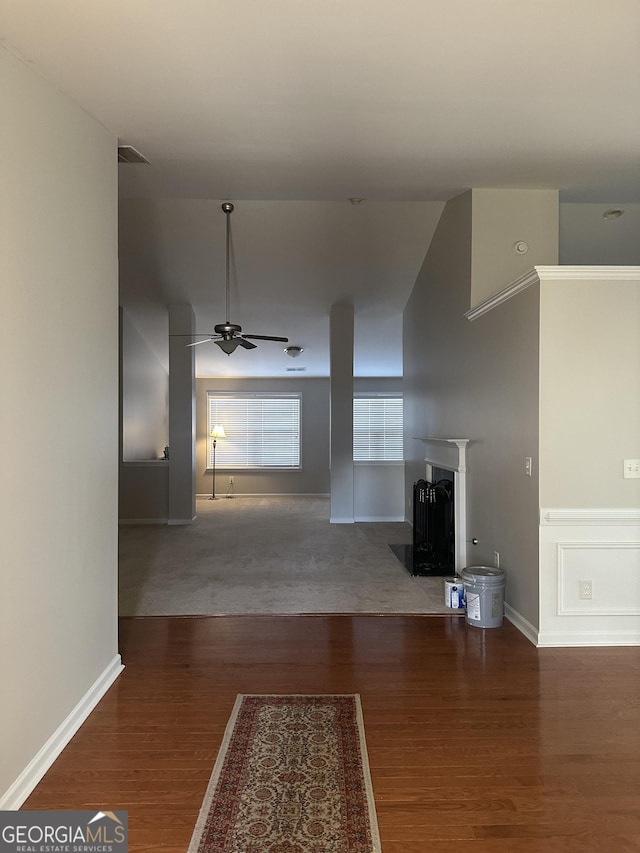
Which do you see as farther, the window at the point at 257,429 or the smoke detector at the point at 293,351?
the window at the point at 257,429

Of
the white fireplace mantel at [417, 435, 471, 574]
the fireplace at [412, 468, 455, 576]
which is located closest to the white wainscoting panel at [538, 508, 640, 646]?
the white fireplace mantel at [417, 435, 471, 574]

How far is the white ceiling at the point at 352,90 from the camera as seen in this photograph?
7.31ft

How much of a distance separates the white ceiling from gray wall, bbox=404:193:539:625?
968 millimetres

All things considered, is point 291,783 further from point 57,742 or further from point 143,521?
point 143,521

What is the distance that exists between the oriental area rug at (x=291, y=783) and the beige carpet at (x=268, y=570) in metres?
1.47

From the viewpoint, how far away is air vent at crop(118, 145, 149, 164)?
138 inches

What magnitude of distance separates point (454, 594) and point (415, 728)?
1.73 meters

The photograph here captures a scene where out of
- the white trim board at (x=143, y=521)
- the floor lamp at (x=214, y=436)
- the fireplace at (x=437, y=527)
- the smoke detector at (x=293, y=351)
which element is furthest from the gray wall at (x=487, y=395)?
the floor lamp at (x=214, y=436)

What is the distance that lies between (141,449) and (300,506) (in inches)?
115

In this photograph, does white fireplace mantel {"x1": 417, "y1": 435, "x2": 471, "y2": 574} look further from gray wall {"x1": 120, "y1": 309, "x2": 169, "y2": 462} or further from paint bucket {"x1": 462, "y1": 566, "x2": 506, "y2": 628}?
gray wall {"x1": 120, "y1": 309, "x2": 169, "y2": 462}

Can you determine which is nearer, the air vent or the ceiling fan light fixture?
the air vent

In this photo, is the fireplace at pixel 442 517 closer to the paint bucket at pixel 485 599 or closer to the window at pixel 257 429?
the paint bucket at pixel 485 599

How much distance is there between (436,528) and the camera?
5.29 m

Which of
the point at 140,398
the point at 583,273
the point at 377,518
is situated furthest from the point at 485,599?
the point at 140,398
